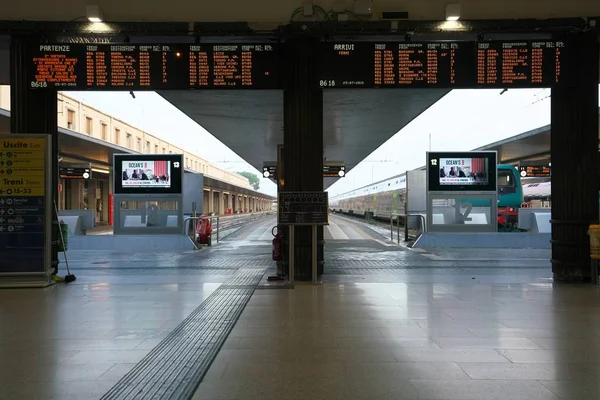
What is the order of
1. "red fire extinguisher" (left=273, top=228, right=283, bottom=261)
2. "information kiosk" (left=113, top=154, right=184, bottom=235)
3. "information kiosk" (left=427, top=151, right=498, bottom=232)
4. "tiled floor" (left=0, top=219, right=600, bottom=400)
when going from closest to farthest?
"tiled floor" (left=0, top=219, right=600, bottom=400)
"red fire extinguisher" (left=273, top=228, right=283, bottom=261)
"information kiosk" (left=113, top=154, right=184, bottom=235)
"information kiosk" (left=427, top=151, right=498, bottom=232)

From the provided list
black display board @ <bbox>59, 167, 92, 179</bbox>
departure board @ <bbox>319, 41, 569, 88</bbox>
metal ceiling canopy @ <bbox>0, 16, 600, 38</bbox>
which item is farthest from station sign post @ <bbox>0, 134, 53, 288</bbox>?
black display board @ <bbox>59, 167, 92, 179</bbox>

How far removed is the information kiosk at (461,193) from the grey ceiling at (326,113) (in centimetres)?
220

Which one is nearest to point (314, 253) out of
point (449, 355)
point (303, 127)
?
point (303, 127)

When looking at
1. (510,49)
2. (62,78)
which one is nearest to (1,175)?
(62,78)

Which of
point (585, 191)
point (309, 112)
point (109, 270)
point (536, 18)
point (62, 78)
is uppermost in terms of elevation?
point (536, 18)

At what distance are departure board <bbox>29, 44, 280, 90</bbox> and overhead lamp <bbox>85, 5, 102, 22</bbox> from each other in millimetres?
439

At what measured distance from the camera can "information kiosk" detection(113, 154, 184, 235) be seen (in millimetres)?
15500

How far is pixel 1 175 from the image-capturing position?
7895 mm

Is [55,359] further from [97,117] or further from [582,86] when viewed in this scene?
[97,117]

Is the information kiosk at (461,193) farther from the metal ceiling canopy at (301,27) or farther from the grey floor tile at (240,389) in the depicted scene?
the grey floor tile at (240,389)

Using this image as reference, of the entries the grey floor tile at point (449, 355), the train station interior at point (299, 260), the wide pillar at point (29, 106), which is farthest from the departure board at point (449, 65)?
the wide pillar at point (29, 106)

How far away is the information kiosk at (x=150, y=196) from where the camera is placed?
15500mm

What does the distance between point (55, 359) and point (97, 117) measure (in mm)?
33318

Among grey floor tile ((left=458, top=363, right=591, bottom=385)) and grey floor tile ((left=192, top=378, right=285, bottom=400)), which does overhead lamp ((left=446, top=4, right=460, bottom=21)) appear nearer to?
grey floor tile ((left=458, top=363, right=591, bottom=385))
